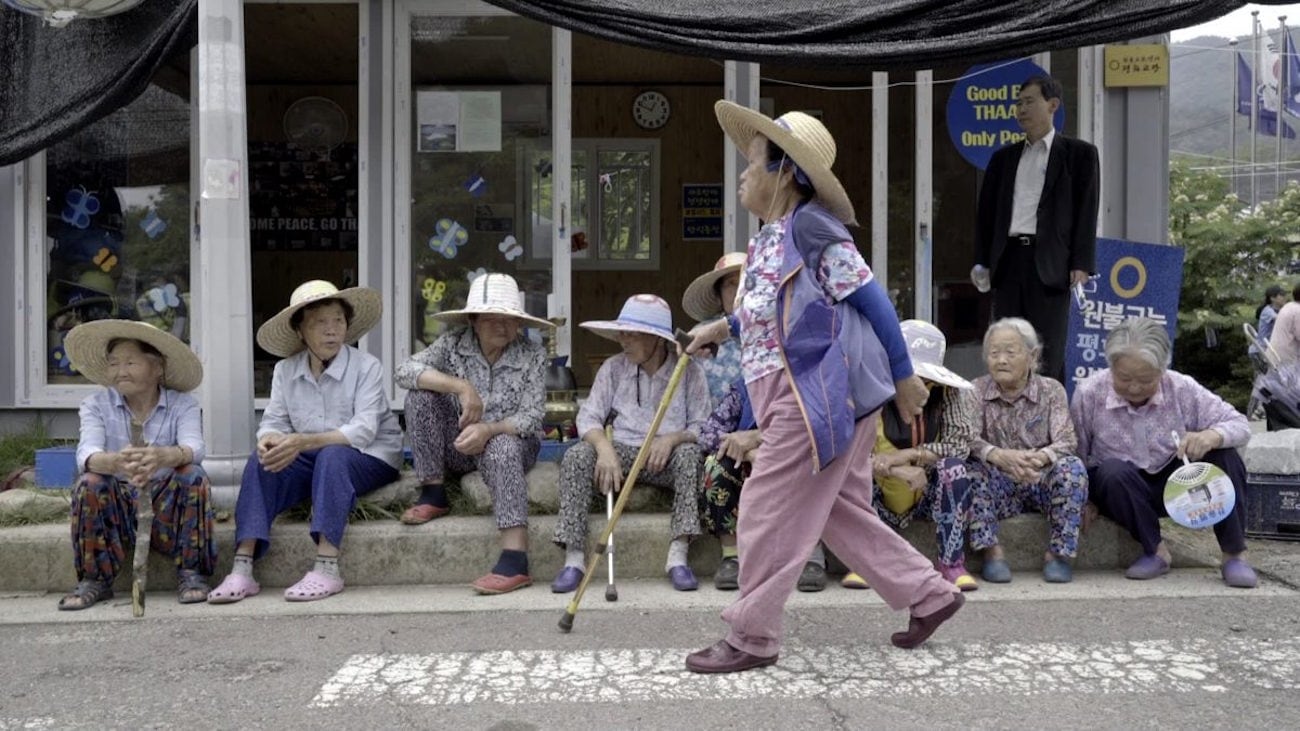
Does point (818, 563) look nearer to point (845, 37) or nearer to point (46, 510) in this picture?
point (845, 37)

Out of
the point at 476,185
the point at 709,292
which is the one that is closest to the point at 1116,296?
the point at 709,292

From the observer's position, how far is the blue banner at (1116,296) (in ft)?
23.4

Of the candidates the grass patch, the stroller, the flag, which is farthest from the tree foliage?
the flag

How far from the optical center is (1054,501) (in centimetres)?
553

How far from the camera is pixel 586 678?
415 centimetres

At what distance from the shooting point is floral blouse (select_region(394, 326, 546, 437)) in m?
5.82

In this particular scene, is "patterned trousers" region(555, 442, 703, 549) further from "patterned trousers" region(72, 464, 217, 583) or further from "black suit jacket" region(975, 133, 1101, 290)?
"black suit jacket" region(975, 133, 1101, 290)

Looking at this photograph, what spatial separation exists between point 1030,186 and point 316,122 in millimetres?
6418

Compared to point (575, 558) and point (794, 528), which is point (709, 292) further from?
point (794, 528)

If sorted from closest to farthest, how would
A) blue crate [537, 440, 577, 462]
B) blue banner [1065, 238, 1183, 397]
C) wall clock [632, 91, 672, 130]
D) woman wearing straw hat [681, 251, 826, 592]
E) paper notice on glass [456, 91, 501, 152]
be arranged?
woman wearing straw hat [681, 251, 826, 592], blue crate [537, 440, 577, 462], blue banner [1065, 238, 1183, 397], paper notice on glass [456, 91, 501, 152], wall clock [632, 91, 672, 130]

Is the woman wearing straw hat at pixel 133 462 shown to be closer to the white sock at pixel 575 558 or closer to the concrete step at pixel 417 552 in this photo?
the concrete step at pixel 417 552

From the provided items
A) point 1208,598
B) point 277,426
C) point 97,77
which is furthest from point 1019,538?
point 97,77

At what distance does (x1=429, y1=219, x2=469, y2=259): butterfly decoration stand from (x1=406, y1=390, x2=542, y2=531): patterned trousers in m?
2.64

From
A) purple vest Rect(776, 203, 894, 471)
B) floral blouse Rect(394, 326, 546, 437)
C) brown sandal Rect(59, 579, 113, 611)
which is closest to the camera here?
purple vest Rect(776, 203, 894, 471)
